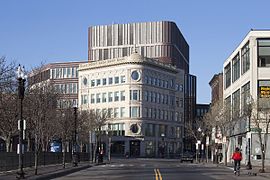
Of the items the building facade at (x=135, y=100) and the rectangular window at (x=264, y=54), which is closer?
the rectangular window at (x=264, y=54)

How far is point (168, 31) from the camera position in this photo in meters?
149

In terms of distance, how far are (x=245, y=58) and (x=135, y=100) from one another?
2516 inches

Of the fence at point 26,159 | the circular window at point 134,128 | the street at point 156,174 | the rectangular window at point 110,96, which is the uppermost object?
the rectangular window at point 110,96

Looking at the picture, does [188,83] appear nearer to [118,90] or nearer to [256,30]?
[118,90]

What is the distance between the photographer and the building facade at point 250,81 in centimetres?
6366

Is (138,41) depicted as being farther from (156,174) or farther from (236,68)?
(156,174)

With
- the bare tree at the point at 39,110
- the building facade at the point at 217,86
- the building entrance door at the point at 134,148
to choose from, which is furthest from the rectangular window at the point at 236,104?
the building entrance door at the point at 134,148

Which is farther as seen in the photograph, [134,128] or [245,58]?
[134,128]

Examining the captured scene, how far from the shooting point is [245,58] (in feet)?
229

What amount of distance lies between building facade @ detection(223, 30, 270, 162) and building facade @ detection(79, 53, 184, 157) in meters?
56.6

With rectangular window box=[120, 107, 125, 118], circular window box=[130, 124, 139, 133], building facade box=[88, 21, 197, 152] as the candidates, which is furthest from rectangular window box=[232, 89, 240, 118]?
building facade box=[88, 21, 197, 152]

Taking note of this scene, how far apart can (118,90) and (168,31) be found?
79.6ft

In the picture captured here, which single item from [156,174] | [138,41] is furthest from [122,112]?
[156,174]

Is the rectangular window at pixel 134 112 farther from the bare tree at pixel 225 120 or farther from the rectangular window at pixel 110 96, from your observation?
the bare tree at pixel 225 120
